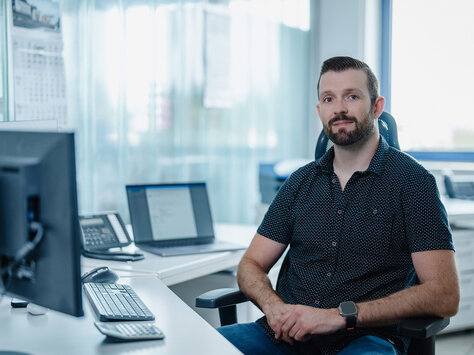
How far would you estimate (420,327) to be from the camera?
1297mm

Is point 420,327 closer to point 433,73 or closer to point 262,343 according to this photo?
point 262,343

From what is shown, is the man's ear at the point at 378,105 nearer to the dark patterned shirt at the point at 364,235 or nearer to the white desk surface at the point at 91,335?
the dark patterned shirt at the point at 364,235

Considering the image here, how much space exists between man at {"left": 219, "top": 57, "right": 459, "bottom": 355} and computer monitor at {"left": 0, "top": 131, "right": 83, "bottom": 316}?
0.72 meters

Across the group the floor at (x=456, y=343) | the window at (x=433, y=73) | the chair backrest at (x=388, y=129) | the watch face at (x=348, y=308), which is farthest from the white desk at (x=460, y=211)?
the watch face at (x=348, y=308)

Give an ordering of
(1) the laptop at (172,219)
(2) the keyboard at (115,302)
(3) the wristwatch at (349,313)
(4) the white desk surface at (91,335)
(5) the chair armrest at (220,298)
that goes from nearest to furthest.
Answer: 1. (4) the white desk surface at (91,335)
2. (2) the keyboard at (115,302)
3. (3) the wristwatch at (349,313)
4. (5) the chair armrest at (220,298)
5. (1) the laptop at (172,219)

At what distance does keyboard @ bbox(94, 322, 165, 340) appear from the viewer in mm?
1109

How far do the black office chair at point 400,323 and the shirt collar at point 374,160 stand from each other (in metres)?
0.08

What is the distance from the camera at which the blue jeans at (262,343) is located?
1.46 meters

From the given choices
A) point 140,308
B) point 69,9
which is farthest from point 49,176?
point 69,9

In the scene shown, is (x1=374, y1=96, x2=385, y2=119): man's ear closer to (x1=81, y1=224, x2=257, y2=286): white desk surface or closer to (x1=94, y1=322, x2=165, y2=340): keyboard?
(x1=81, y1=224, x2=257, y2=286): white desk surface

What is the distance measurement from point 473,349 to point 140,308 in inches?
88.3

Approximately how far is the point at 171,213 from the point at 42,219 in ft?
3.82

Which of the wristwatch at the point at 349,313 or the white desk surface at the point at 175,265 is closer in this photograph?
the wristwatch at the point at 349,313

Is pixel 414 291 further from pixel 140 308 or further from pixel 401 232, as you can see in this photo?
pixel 140 308
